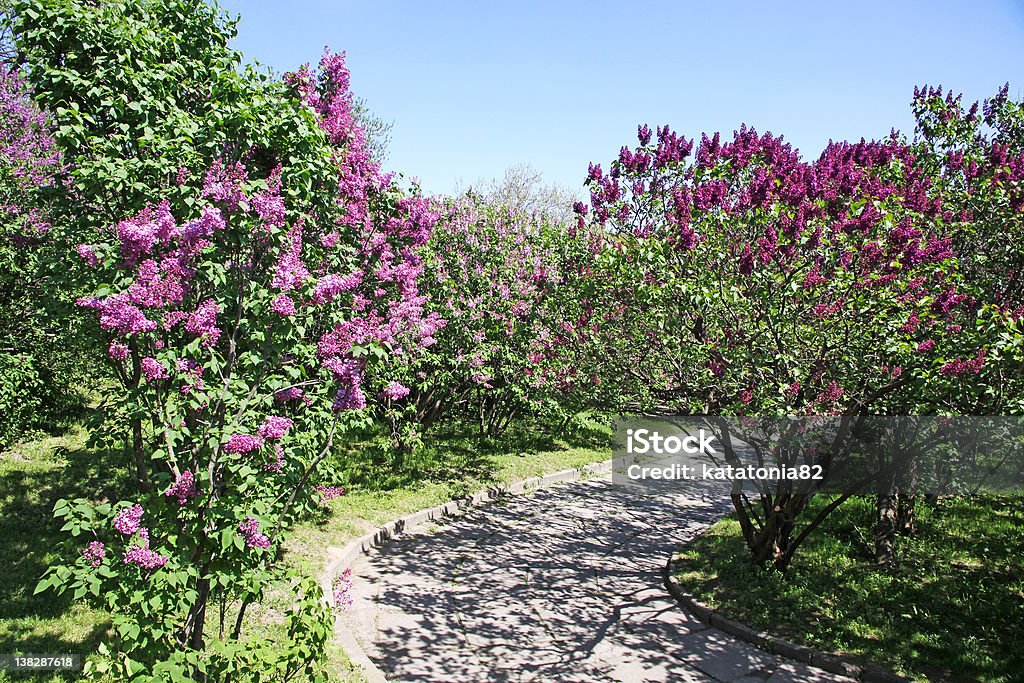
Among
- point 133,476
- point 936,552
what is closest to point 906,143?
point 936,552

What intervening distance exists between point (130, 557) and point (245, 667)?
1036mm

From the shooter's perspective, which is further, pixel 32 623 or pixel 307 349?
pixel 32 623

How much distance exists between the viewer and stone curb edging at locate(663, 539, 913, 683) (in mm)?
5590

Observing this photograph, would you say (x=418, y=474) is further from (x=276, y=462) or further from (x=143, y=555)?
(x=143, y=555)

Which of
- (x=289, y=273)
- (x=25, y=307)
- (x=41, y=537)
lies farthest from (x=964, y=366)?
(x=25, y=307)

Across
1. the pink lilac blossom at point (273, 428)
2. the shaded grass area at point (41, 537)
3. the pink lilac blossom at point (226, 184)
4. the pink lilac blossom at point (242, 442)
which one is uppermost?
the pink lilac blossom at point (226, 184)

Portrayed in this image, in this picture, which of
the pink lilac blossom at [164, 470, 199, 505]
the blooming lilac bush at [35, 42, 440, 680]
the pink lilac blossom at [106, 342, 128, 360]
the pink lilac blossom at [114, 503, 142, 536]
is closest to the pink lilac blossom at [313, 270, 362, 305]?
the blooming lilac bush at [35, 42, 440, 680]

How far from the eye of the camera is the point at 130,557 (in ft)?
11.4

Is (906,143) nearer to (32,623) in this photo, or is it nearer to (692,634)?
(692,634)

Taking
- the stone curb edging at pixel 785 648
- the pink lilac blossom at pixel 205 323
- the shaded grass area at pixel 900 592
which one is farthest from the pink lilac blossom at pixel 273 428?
the shaded grass area at pixel 900 592

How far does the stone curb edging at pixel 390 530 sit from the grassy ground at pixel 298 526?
149 mm

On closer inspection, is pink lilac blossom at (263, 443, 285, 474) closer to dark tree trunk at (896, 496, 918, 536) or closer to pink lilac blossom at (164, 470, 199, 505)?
pink lilac blossom at (164, 470, 199, 505)

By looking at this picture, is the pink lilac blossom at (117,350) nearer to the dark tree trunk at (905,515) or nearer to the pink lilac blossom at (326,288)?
the pink lilac blossom at (326,288)

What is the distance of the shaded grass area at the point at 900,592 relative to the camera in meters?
5.84
